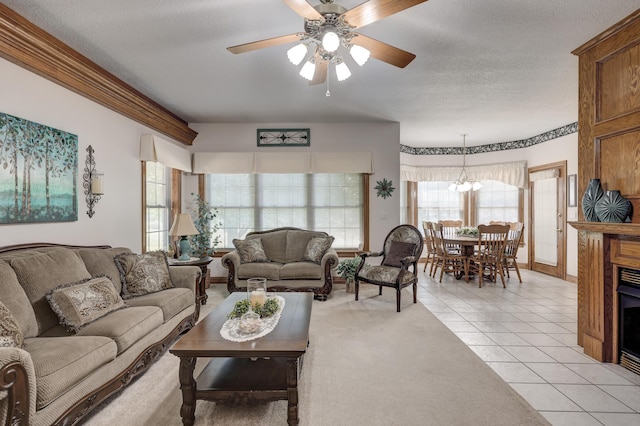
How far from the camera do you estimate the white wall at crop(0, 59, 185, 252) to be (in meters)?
2.60

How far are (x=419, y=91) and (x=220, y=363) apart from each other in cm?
362

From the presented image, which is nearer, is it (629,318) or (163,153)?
(629,318)

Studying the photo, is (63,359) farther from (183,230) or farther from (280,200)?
(280,200)

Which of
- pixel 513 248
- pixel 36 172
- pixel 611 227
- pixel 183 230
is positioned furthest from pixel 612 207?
pixel 36 172

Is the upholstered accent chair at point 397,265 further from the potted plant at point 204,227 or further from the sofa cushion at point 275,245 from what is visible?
the potted plant at point 204,227

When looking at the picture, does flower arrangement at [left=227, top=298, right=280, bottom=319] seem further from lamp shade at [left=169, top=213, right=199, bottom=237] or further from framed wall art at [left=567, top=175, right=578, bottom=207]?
framed wall art at [left=567, top=175, right=578, bottom=207]

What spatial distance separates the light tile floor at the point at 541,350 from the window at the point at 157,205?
3.83 metres

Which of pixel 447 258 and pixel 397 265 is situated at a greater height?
pixel 397 265

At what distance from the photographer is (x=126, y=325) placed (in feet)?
7.57

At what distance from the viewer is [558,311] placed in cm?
411

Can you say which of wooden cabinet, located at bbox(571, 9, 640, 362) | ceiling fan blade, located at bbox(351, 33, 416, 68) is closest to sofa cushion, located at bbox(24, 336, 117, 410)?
ceiling fan blade, located at bbox(351, 33, 416, 68)

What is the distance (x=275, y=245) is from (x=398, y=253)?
1.84 meters

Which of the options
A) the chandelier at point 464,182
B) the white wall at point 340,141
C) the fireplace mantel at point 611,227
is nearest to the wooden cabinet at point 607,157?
the fireplace mantel at point 611,227

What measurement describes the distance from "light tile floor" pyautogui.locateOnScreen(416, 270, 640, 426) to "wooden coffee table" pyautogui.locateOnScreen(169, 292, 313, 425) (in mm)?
1591
